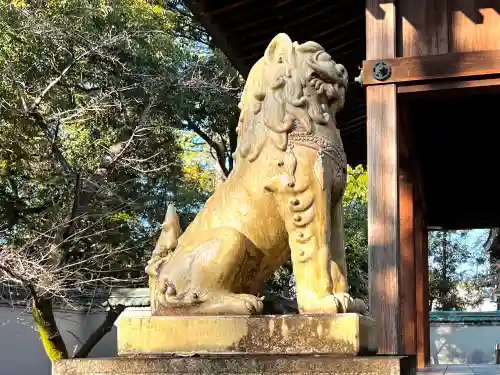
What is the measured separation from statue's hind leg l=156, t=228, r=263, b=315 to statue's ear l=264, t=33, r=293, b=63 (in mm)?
760

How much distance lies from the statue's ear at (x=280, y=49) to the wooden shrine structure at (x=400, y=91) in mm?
1954

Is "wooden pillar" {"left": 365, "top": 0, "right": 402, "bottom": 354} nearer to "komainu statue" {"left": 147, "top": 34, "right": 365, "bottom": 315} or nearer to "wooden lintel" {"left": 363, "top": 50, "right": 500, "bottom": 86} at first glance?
"wooden lintel" {"left": 363, "top": 50, "right": 500, "bottom": 86}

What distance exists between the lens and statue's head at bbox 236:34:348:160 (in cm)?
273

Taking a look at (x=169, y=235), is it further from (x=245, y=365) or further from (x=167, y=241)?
(x=245, y=365)

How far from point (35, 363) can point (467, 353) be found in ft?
42.8

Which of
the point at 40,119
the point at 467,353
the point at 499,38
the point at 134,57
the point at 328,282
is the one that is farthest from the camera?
the point at 467,353

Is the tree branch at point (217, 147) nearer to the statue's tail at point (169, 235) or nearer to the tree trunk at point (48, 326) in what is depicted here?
the tree trunk at point (48, 326)

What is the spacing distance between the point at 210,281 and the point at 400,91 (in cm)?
278

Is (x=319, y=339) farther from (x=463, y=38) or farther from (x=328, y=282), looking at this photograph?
(x=463, y=38)

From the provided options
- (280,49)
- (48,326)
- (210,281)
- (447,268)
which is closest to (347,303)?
(210,281)

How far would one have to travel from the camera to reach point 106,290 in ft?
42.0

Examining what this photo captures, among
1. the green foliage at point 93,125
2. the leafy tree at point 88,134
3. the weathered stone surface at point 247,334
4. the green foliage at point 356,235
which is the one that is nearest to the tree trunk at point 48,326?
the leafy tree at point 88,134

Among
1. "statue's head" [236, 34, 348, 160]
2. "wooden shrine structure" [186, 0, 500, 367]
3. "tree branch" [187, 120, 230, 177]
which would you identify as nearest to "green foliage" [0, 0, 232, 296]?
"tree branch" [187, 120, 230, 177]

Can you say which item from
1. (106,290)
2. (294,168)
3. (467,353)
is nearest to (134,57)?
(106,290)
